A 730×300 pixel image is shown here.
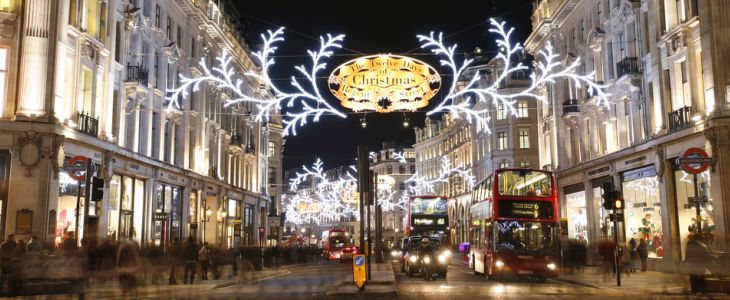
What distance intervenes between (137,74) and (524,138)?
41.2m

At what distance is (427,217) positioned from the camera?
3791 centimetres

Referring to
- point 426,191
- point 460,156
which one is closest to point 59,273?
point 460,156

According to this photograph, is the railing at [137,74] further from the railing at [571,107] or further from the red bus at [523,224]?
the railing at [571,107]

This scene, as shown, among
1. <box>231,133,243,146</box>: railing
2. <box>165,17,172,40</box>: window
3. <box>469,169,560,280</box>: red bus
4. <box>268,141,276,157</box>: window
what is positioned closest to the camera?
<box>469,169,560,280</box>: red bus

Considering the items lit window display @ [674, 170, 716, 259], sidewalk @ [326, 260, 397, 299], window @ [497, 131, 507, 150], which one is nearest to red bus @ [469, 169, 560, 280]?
lit window display @ [674, 170, 716, 259]

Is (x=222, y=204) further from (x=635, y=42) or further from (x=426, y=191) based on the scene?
(x=426, y=191)

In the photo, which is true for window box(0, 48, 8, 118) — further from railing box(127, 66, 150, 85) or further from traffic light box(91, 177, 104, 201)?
traffic light box(91, 177, 104, 201)

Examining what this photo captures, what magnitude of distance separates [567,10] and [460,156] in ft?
137

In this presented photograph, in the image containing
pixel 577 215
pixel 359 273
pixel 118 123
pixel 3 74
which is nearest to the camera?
pixel 359 273

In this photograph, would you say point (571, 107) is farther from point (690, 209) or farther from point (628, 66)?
point (690, 209)

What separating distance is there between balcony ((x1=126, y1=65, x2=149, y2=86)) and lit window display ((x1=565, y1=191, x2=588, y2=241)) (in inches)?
993

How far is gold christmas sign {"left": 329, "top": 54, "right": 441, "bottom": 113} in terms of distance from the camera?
794 inches

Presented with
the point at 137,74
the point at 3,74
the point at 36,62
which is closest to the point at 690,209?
the point at 137,74

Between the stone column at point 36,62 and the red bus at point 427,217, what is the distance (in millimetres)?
20445
